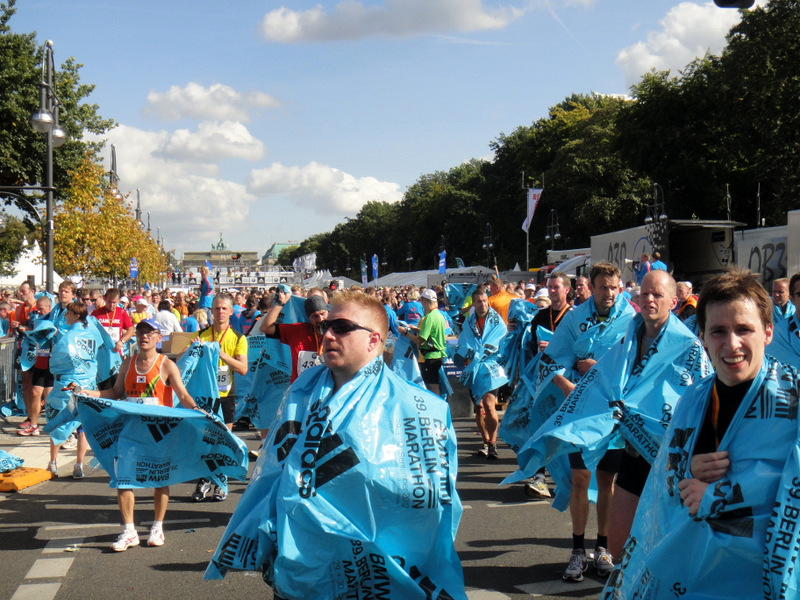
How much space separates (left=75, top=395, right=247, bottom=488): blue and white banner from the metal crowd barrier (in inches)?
310

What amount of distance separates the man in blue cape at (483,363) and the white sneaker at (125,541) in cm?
458

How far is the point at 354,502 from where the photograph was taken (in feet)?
10.0

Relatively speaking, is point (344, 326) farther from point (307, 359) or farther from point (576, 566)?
point (307, 359)

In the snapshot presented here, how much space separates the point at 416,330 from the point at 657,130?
1228 inches

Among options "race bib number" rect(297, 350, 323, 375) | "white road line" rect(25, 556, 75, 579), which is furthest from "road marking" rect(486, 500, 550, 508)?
"white road line" rect(25, 556, 75, 579)

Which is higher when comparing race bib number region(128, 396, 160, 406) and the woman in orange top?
the woman in orange top

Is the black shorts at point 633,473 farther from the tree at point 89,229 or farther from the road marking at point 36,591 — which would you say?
the tree at point 89,229

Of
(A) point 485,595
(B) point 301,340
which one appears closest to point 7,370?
(B) point 301,340

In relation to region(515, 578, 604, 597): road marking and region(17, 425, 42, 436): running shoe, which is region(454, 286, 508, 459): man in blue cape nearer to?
region(515, 578, 604, 597): road marking

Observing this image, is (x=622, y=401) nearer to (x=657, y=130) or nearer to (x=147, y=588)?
(x=147, y=588)

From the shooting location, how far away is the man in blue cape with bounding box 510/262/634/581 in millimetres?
5414

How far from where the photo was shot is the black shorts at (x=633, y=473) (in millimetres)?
4648

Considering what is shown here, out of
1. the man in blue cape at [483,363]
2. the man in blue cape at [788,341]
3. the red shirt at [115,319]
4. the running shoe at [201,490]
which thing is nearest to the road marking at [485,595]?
the man in blue cape at [788,341]

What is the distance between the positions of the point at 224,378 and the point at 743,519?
737cm
